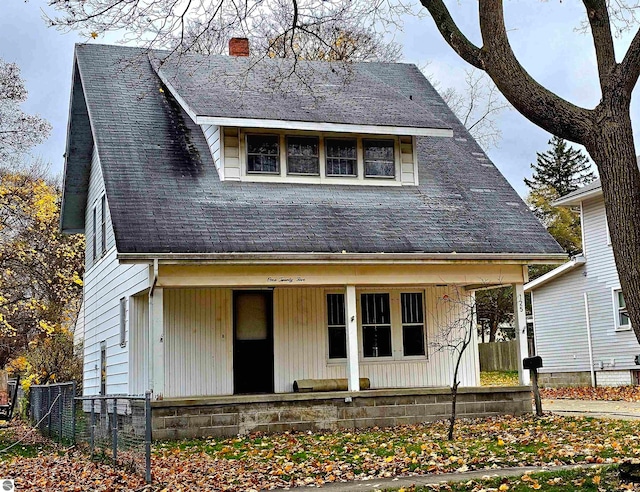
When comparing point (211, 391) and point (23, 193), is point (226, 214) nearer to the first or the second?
point (211, 391)

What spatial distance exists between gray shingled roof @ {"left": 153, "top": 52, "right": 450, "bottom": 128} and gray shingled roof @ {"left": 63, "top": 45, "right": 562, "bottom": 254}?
32.9 inches

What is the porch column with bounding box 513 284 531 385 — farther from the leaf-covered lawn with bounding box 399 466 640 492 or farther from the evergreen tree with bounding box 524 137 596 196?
the evergreen tree with bounding box 524 137 596 196

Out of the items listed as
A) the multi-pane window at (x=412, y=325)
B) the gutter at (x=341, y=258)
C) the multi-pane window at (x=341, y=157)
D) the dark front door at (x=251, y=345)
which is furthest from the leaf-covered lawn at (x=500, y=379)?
the dark front door at (x=251, y=345)

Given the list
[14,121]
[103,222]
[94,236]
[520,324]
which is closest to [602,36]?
[520,324]

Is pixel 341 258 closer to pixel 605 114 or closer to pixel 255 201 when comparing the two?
pixel 255 201

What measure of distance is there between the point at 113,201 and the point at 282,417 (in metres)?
4.86

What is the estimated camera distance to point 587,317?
91.8 ft

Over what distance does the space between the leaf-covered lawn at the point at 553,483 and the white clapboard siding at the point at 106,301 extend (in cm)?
794

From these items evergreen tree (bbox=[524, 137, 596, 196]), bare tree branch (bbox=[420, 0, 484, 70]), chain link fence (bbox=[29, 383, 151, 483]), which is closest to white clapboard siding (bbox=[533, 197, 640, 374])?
chain link fence (bbox=[29, 383, 151, 483])

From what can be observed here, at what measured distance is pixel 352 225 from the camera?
16.2 meters

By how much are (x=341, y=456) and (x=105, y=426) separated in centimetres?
363

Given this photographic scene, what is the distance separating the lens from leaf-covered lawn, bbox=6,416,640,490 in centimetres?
1001

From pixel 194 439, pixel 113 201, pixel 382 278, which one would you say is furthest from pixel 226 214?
pixel 194 439

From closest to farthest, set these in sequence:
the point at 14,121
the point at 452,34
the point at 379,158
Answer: the point at 452,34 < the point at 379,158 < the point at 14,121
